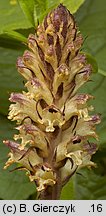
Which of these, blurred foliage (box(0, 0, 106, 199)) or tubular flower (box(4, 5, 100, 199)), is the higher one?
blurred foliage (box(0, 0, 106, 199))

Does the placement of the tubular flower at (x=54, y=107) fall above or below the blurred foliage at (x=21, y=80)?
below

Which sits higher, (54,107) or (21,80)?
(21,80)

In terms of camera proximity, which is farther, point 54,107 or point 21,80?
point 21,80

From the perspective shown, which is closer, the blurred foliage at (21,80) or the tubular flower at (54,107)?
the tubular flower at (54,107)

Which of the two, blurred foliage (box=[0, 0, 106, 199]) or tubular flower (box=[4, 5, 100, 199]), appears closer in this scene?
tubular flower (box=[4, 5, 100, 199])
